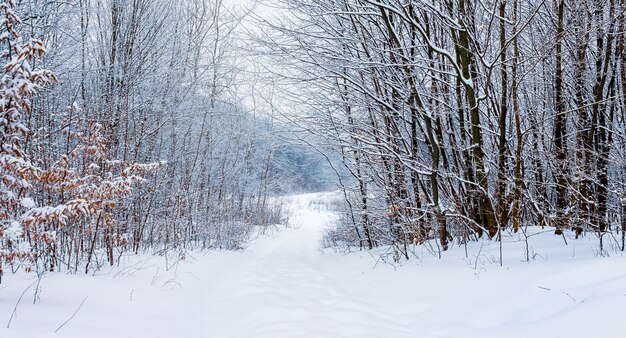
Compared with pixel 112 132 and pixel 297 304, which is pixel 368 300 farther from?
pixel 112 132

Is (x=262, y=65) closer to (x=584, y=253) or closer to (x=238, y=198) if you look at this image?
(x=584, y=253)

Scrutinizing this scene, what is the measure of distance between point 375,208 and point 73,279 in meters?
5.63

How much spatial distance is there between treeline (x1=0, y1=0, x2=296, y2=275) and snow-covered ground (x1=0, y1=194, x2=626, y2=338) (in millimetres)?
707

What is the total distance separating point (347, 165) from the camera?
814 centimetres

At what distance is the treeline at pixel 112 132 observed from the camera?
3057 mm

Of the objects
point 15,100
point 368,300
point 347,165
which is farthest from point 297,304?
point 347,165

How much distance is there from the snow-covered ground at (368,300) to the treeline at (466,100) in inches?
39.4

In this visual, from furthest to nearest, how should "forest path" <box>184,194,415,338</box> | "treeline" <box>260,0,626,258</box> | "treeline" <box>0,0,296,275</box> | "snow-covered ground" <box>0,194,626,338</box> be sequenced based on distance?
"treeline" <box>260,0,626,258</box>, "forest path" <box>184,194,415,338</box>, "treeline" <box>0,0,296,275</box>, "snow-covered ground" <box>0,194,626,338</box>

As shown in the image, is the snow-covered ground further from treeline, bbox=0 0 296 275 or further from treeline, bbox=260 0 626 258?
treeline, bbox=260 0 626 258

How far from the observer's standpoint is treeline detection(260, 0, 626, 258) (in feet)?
18.6

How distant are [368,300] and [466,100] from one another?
370 centimetres

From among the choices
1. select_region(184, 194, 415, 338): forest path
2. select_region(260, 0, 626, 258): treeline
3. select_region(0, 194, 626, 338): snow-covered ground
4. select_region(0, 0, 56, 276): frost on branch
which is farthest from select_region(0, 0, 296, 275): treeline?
select_region(260, 0, 626, 258): treeline

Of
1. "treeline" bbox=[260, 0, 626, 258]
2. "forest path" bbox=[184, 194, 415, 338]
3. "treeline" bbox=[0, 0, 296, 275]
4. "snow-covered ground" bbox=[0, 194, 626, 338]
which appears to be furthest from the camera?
"treeline" bbox=[260, 0, 626, 258]

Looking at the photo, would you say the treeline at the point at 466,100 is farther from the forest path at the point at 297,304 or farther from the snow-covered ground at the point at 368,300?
the forest path at the point at 297,304
